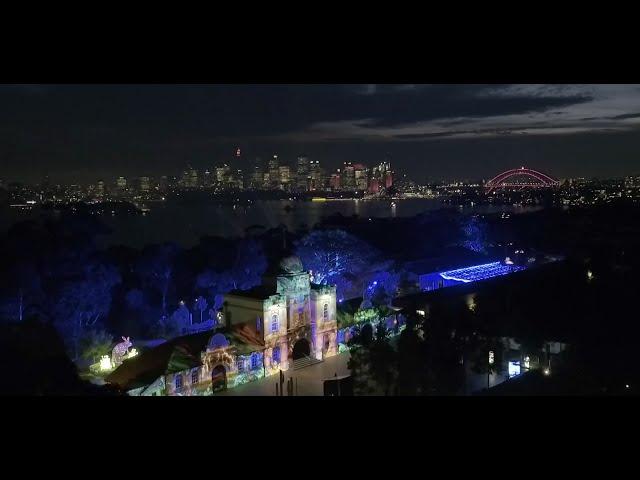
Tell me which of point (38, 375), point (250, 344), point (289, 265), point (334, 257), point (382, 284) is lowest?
point (250, 344)

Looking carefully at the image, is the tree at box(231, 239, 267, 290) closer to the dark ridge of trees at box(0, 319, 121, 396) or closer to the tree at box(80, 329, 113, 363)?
the tree at box(80, 329, 113, 363)

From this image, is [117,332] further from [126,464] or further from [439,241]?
[439,241]

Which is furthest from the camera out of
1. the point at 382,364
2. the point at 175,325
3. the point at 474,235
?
the point at 474,235

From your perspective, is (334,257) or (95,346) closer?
(95,346)

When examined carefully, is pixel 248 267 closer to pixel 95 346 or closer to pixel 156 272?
pixel 156 272

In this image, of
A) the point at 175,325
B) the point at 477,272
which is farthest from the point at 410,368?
the point at 477,272

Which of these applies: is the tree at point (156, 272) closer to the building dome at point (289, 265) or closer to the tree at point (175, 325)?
the tree at point (175, 325)

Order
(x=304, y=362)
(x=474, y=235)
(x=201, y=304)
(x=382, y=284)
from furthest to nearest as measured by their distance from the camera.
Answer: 1. (x=474, y=235)
2. (x=382, y=284)
3. (x=201, y=304)
4. (x=304, y=362)

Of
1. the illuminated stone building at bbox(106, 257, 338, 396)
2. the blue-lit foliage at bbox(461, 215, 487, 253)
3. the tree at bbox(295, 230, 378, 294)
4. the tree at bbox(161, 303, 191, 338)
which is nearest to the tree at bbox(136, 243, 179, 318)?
the tree at bbox(161, 303, 191, 338)

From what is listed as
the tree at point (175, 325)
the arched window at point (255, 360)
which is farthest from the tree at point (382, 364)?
the tree at point (175, 325)
